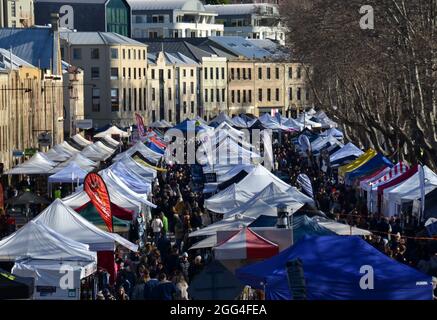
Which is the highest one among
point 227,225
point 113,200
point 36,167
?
point 227,225

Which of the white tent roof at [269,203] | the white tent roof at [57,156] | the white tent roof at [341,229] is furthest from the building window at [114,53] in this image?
the white tent roof at [341,229]

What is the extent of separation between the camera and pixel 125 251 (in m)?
28.1

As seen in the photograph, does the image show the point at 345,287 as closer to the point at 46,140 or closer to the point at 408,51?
the point at 408,51

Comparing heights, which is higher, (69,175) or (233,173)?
(233,173)

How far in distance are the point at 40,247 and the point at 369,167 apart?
23.8m

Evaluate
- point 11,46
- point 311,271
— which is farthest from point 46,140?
point 311,271

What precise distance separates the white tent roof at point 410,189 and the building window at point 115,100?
8309 cm

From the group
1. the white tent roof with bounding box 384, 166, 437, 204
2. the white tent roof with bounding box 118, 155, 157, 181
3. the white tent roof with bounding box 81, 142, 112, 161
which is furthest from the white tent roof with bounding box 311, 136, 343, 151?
the white tent roof with bounding box 384, 166, 437, 204

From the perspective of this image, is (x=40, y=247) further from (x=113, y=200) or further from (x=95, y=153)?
(x=95, y=153)

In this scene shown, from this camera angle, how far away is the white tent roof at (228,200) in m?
33.7

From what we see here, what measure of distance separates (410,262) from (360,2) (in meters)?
20.4

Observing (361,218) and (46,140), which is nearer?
(361,218)

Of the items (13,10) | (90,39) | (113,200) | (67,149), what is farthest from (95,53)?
(113,200)

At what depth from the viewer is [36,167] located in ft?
168
